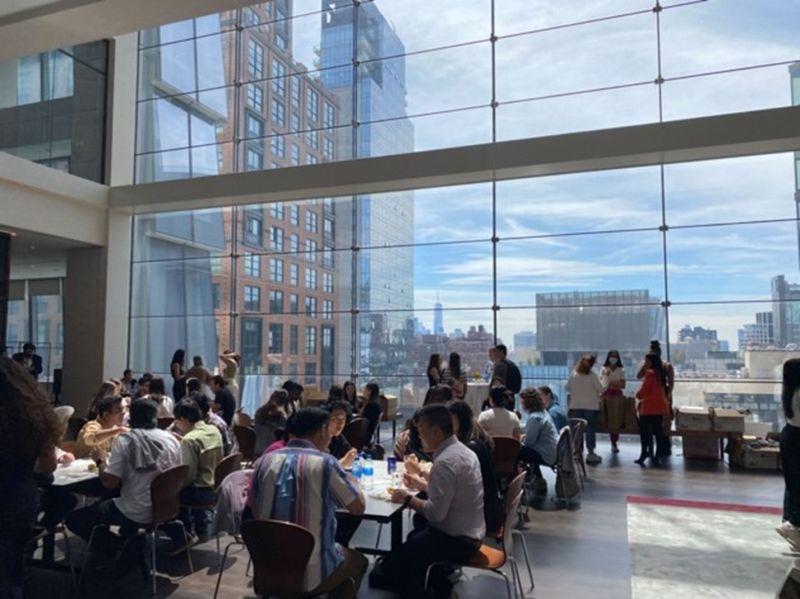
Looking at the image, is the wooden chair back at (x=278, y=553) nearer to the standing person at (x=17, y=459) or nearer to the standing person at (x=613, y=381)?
the standing person at (x=17, y=459)

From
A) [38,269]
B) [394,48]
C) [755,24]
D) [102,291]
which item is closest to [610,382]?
[755,24]

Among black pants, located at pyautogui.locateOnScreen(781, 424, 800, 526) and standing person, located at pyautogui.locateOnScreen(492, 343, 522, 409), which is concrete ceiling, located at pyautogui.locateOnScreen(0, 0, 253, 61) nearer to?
standing person, located at pyautogui.locateOnScreen(492, 343, 522, 409)

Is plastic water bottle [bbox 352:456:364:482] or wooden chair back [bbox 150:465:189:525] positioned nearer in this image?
wooden chair back [bbox 150:465:189:525]

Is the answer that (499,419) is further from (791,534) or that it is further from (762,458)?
(762,458)

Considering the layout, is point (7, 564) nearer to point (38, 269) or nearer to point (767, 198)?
point (767, 198)

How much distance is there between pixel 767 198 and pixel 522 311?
12.0 feet

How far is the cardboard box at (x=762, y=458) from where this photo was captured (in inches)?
273

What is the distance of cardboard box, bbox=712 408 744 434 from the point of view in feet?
23.5

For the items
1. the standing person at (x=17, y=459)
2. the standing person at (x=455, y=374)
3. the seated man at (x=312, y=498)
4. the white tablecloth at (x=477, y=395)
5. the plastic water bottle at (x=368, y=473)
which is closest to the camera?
the standing person at (x=17, y=459)

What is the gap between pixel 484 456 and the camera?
3.30 metres

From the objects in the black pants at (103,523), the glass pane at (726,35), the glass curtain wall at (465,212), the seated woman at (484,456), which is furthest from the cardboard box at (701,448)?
the black pants at (103,523)

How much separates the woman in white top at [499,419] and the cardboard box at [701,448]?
364cm

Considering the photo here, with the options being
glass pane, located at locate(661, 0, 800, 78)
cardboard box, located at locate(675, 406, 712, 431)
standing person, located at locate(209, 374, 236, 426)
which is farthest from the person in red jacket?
standing person, located at locate(209, 374, 236, 426)

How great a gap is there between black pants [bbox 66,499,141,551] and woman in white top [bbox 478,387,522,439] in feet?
9.29
